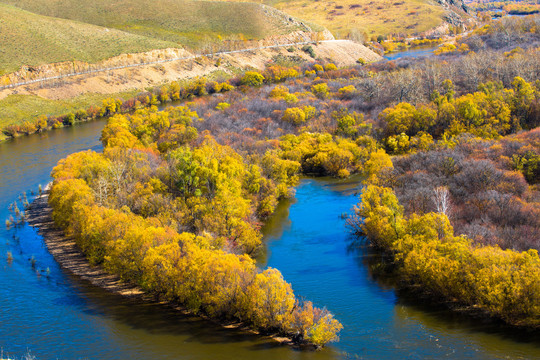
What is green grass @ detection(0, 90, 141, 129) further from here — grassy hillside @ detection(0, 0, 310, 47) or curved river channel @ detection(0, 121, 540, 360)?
grassy hillside @ detection(0, 0, 310, 47)

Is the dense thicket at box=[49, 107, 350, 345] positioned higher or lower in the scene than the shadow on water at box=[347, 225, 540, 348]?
higher

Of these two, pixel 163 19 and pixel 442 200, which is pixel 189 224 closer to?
pixel 442 200

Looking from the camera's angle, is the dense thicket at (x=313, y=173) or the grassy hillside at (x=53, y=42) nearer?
the dense thicket at (x=313, y=173)

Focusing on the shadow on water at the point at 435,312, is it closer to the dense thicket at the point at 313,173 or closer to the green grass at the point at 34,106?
the dense thicket at the point at 313,173

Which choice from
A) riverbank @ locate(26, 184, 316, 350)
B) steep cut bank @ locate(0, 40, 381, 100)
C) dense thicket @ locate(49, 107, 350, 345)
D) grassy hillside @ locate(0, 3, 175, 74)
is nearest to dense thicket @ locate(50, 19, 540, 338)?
dense thicket @ locate(49, 107, 350, 345)

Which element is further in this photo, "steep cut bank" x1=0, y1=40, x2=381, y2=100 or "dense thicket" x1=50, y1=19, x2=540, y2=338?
"steep cut bank" x1=0, y1=40, x2=381, y2=100

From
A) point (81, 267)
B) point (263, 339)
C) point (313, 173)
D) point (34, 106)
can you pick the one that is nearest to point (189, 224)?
point (81, 267)

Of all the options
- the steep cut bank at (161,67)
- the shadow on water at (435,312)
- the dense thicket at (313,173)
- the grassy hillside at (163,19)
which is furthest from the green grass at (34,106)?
the shadow on water at (435,312)
